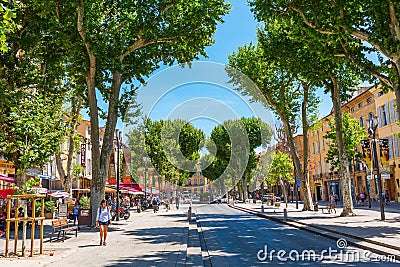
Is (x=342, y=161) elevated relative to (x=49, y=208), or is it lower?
elevated

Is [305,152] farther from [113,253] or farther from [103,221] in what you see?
[113,253]

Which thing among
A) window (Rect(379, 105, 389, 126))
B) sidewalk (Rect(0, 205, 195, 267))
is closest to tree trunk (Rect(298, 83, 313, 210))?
window (Rect(379, 105, 389, 126))

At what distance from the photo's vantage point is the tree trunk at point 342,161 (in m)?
24.1

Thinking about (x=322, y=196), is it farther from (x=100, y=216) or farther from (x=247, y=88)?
(x=100, y=216)

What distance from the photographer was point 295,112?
34750mm

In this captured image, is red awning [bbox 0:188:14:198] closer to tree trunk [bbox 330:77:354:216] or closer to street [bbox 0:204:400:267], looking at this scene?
street [bbox 0:204:400:267]

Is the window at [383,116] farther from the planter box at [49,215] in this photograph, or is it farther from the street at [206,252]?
the planter box at [49,215]

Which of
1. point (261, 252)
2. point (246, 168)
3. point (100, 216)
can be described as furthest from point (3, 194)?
point (246, 168)

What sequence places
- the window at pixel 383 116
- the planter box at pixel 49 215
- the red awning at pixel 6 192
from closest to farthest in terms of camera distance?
the red awning at pixel 6 192 → the planter box at pixel 49 215 → the window at pixel 383 116

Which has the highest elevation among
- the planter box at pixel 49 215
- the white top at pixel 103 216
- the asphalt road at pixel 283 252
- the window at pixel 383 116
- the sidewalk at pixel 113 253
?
the window at pixel 383 116

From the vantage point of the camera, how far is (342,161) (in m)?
24.2

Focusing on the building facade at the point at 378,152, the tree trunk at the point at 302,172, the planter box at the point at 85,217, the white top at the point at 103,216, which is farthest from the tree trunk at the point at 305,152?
the white top at the point at 103,216

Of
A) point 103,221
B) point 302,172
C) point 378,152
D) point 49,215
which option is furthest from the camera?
point 378,152

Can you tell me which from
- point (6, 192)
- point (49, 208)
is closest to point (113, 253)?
point (6, 192)
